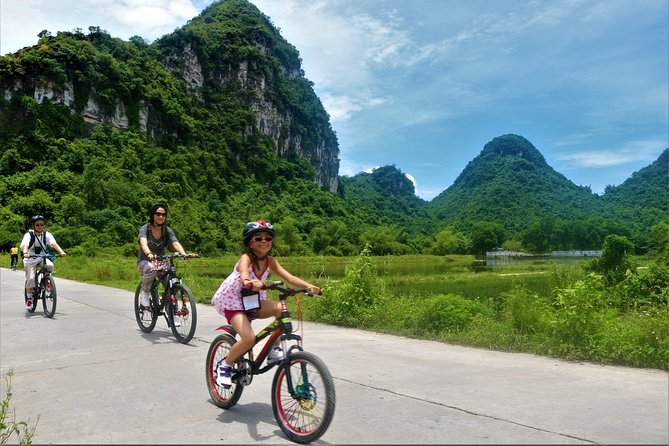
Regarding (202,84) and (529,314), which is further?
(202,84)

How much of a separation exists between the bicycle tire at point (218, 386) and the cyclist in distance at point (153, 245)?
2914 mm

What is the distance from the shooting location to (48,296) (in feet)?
28.7

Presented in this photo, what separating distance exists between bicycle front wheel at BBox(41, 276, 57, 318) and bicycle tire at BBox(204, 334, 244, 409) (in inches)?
237

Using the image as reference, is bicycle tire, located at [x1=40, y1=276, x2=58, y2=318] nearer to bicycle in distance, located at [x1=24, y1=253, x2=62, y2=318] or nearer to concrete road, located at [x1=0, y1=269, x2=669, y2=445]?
bicycle in distance, located at [x1=24, y1=253, x2=62, y2=318]

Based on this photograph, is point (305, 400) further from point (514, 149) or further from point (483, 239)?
point (514, 149)

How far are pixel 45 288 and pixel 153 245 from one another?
343 cm

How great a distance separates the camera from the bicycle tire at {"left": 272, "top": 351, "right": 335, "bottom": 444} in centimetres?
296

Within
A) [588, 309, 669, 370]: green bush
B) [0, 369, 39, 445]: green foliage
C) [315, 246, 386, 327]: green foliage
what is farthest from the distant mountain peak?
[0, 369, 39, 445]: green foliage

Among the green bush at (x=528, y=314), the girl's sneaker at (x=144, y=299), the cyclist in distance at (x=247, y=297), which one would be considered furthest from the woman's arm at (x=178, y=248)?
the green bush at (x=528, y=314)

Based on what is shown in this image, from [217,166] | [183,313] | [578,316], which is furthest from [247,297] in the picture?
[217,166]

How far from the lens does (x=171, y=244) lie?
7059 millimetres

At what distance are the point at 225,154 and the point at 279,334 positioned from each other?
102 meters

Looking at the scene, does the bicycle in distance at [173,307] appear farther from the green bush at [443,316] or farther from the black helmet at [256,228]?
the green bush at [443,316]

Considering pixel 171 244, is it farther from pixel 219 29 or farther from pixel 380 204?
pixel 380 204
